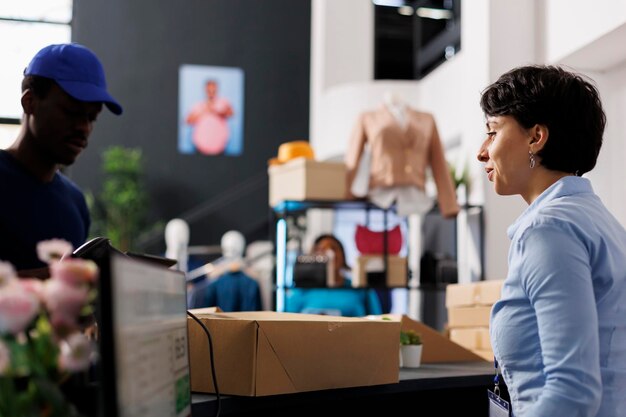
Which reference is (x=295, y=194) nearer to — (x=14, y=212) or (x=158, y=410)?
(x=14, y=212)

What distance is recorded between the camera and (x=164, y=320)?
967mm

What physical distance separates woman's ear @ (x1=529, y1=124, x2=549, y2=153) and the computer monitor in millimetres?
680

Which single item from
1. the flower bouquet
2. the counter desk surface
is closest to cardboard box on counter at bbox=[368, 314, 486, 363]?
the counter desk surface

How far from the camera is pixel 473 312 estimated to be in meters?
2.88

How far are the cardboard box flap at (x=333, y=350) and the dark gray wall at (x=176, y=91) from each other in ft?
29.9

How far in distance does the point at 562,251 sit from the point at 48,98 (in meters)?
1.40

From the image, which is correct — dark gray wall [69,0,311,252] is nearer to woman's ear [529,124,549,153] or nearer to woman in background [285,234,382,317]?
woman in background [285,234,382,317]

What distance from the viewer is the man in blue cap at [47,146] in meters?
2.01

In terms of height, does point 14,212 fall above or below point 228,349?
above

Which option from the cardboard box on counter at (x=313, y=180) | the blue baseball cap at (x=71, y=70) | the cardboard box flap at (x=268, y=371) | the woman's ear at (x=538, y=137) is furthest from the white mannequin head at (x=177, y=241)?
the woman's ear at (x=538, y=137)

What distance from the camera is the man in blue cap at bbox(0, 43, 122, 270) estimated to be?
2.01m

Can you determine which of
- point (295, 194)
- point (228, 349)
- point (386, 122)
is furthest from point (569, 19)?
point (228, 349)

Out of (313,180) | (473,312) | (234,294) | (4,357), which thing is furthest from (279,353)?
(234,294)

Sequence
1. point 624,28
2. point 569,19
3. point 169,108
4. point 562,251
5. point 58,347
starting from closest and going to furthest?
point 58,347 < point 562,251 < point 624,28 < point 569,19 < point 169,108
